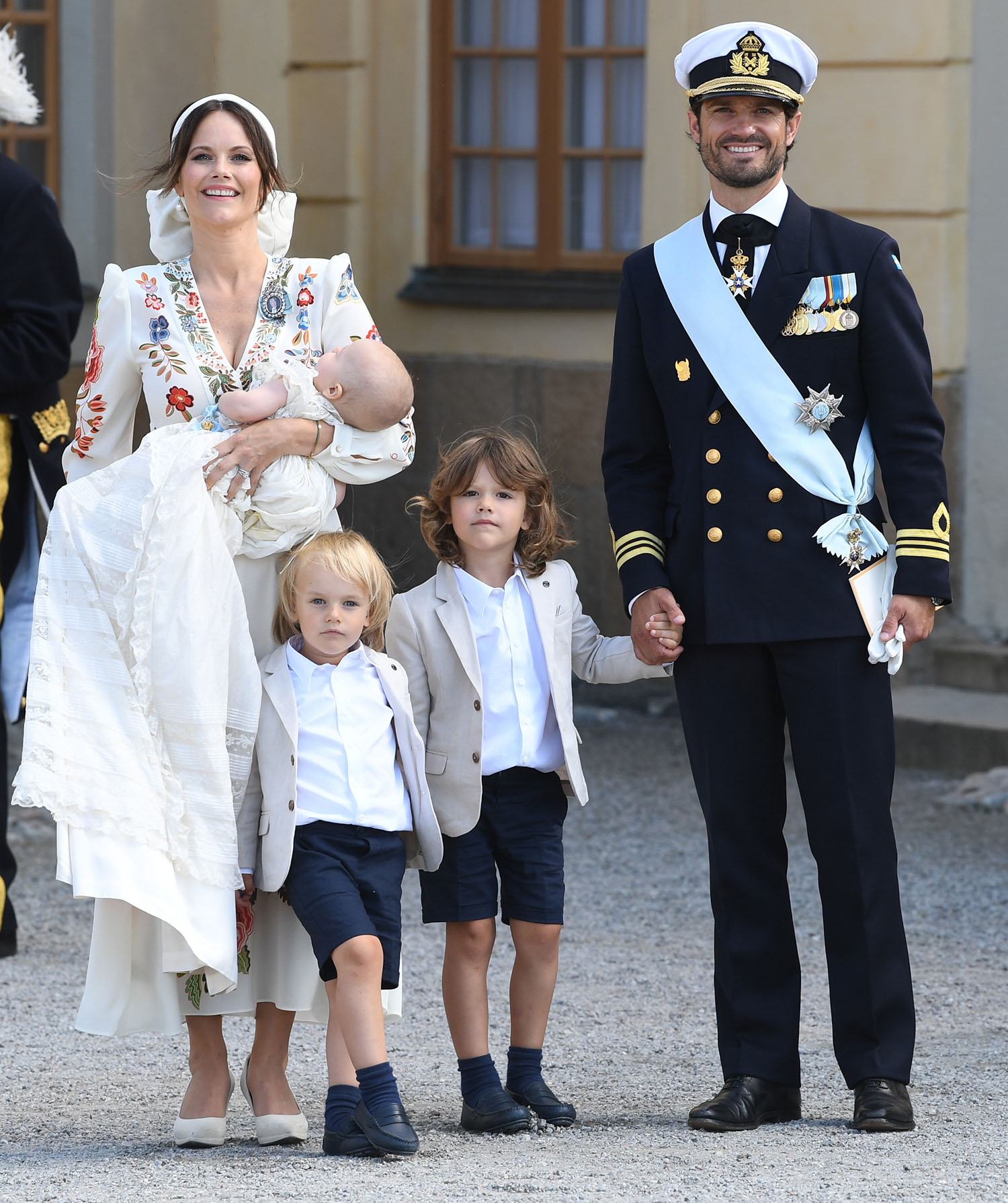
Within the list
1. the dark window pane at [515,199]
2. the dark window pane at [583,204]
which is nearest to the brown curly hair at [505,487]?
the dark window pane at [583,204]

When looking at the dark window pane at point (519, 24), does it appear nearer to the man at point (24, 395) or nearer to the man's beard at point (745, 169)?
the man at point (24, 395)

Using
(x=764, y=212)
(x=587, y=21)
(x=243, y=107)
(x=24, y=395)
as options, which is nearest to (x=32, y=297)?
(x=24, y=395)

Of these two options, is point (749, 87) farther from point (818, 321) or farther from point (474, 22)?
point (474, 22)

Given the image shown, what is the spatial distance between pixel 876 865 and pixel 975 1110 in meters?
0.53

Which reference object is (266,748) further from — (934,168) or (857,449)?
(934,168)

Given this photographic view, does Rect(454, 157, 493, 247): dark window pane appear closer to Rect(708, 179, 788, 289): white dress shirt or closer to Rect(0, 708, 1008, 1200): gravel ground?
Rect(0, 708, 1008, 1200): gravel ground

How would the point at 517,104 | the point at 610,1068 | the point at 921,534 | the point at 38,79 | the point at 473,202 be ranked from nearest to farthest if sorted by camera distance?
the point at 921,534
the point at 610,1068
the point at 38,79
the point at 517,104
the point at 473,202

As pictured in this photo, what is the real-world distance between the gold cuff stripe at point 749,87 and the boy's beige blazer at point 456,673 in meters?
0.98

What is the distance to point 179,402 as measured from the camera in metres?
3.91

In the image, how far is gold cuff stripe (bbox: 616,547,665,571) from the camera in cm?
397

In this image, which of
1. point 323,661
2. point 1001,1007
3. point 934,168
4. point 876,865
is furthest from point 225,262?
point 934,168

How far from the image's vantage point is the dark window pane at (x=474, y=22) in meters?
9.70

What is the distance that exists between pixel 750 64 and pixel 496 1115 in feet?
6.56

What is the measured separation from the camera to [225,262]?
156 inches
